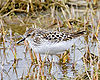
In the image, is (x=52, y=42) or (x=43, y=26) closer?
(x=52, y=42)

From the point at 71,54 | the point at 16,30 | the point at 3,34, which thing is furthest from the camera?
the point at 16,30

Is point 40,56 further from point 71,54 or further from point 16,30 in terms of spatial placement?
point 16,30

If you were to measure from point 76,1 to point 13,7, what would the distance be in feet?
8.20

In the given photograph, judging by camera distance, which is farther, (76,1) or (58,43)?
(76,1)

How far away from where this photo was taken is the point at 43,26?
9.55 metres

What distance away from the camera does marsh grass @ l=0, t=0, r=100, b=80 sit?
263 inches

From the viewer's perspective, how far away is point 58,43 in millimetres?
6840

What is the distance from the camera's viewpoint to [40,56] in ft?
23.6

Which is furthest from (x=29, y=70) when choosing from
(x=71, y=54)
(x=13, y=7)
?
(x=13, y=7)

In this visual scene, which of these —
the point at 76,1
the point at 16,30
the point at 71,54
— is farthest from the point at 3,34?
the point at 76,1

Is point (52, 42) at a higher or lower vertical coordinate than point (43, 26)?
higher

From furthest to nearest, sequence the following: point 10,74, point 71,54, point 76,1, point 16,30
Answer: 1. point 76,1
2. point 16,30
3. point 71,54
4. point 10,74

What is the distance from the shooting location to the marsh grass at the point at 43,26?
6.69 m

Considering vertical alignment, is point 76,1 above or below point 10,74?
above
